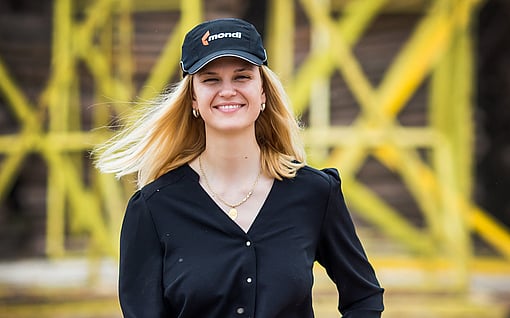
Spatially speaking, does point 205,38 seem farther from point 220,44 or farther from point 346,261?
point 346,261

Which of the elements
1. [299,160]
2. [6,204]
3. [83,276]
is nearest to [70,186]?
[83,276]

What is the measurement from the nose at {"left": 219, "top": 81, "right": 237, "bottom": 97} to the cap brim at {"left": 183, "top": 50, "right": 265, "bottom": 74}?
0.07 m

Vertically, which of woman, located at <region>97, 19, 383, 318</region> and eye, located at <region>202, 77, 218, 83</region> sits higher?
eye, located at <region>202, 77, 218, 83</region>

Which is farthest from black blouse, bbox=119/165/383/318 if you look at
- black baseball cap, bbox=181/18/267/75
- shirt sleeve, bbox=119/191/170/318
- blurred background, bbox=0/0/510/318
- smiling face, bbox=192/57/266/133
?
blurred background, bbox=0/0/510/318

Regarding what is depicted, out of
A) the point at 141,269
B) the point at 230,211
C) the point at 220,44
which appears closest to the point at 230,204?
the point at 230,211

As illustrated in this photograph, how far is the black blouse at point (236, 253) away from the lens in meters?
2.11

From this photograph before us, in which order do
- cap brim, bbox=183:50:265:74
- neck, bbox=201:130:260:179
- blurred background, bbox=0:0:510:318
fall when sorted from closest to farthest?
1. cap brim, bbox=183:50:265:74
2. neck, bbox=201:130:260:179
3. blurred background, bbox=0:0:510:318

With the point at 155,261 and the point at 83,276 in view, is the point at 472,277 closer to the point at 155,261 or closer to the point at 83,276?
the point at 83,276

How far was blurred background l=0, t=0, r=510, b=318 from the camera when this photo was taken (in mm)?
5320

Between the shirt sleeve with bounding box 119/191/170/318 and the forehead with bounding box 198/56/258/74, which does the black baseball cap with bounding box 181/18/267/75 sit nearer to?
the forehead with bounding box 198/56/258/74

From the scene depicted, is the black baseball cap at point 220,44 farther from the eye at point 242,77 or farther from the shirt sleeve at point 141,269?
the shirt sleeve at point 141,269

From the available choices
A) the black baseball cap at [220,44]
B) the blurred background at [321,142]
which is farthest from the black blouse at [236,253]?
the blurred background at [321,142]

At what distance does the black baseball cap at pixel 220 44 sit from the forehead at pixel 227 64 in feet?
0.08

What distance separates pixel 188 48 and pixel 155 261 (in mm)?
466
